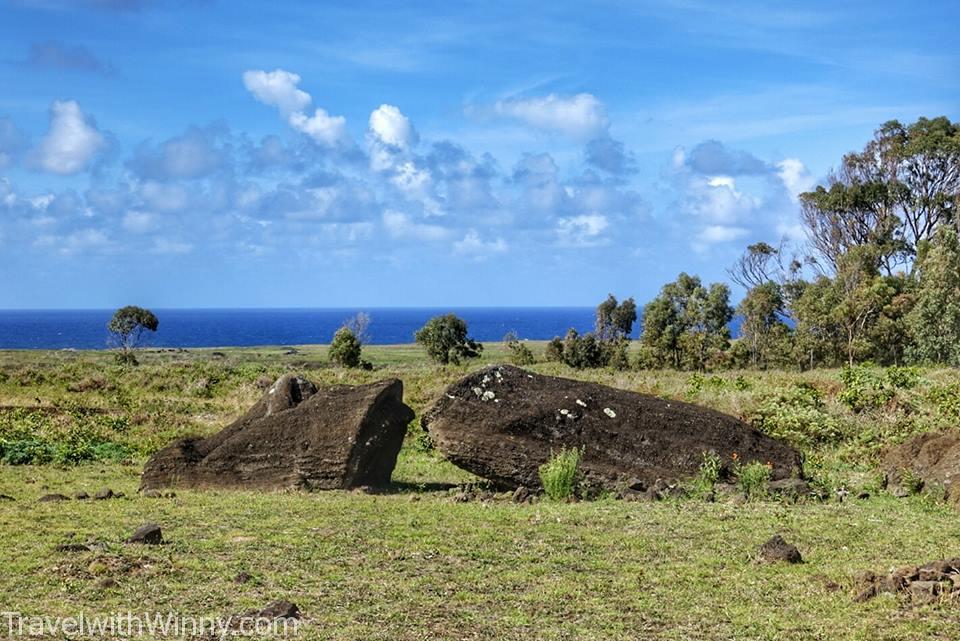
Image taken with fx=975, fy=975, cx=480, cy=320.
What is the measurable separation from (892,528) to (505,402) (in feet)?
26.0

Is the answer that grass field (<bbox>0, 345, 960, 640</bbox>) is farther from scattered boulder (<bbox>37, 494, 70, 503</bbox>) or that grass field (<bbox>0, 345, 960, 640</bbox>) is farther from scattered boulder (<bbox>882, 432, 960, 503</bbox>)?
scattered boulder (<bbox>882, 432, 960, 503</bbox>)

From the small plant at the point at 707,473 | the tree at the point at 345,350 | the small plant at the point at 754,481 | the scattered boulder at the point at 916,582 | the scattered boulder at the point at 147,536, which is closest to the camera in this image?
the scattered boulder at the point at 916,582

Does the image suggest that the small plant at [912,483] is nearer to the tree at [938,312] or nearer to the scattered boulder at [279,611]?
the scattered boulder at [279,611]

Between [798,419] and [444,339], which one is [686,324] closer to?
[444,339]

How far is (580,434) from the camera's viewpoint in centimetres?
1914

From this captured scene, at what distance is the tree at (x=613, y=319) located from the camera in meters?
81.5

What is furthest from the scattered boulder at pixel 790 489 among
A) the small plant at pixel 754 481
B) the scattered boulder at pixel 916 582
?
the scattered boulder at pixel 916 582

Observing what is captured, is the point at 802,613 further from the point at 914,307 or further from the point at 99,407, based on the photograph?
the point at 914,307

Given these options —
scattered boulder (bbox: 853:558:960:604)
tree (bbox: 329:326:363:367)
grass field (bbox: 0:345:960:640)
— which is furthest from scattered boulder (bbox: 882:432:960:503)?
tree (bbox: 329:326:363:367)

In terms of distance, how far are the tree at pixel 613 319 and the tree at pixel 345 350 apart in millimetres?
23236

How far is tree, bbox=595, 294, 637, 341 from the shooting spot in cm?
8150

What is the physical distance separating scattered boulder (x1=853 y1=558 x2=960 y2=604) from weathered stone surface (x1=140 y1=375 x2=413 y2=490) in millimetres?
10731

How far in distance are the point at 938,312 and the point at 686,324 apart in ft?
63.1

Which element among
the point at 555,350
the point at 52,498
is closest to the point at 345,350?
the point at 555,350
